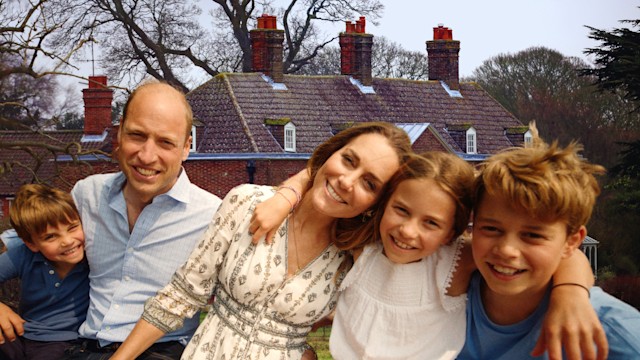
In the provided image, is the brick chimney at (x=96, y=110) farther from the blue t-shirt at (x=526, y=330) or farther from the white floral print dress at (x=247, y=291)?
the blue t-shirt at (x=526, y=330)

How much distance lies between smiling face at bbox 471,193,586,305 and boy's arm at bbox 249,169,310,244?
2.55ft

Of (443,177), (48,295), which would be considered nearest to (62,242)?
(48,295)

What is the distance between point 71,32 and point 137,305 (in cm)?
2999

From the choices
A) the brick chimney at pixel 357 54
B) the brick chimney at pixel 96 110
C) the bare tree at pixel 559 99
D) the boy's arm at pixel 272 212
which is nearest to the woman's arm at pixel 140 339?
the boy's arm at pixel 272 212

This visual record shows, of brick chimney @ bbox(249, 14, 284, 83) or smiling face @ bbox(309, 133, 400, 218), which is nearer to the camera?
smiling face @ bbox(309, 133, 400, 218)

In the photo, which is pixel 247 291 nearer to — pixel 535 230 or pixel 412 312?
pixel 412 312

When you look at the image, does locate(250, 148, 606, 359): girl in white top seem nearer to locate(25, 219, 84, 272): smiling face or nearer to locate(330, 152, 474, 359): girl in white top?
Answer: locate(330, 152, 474, 359): girl in white top

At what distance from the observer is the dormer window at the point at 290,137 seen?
33616mm

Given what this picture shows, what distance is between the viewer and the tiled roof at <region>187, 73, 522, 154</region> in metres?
33.0

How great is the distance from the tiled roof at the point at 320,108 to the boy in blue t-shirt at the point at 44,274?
27926mm

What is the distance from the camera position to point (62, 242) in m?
4.15

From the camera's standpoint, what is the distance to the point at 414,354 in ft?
11.1

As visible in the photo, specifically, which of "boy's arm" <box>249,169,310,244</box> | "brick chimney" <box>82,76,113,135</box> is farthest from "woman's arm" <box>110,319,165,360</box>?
"brick chimney" <box>82,76,113,135</box>

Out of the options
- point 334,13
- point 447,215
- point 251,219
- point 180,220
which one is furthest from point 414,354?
point 334,13
